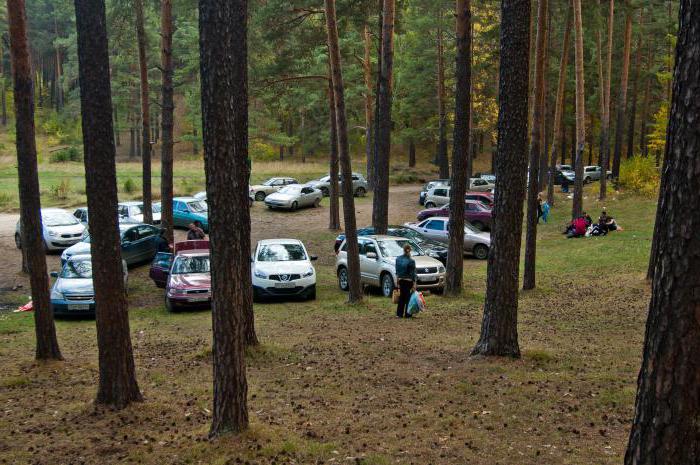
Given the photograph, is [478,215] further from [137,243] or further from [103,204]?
[103,204]

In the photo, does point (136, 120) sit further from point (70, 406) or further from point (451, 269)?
point (70, 406)

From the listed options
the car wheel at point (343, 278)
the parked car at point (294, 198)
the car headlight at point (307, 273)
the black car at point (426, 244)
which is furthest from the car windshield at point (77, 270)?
the parked car at point (294, 198)

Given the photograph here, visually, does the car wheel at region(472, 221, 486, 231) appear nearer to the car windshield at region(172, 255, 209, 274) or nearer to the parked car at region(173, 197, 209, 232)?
the parked car at region(173, 197, 209, 232)

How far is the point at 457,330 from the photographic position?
13203 mm

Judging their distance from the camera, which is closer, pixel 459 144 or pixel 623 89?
pixel 459 144

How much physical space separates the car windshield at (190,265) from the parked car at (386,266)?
4.09 metres

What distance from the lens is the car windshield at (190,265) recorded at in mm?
17891

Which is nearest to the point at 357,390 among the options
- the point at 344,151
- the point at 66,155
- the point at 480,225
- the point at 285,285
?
the point at 344,151

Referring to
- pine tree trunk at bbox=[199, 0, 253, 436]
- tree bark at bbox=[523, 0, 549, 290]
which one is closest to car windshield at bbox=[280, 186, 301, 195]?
tree bark at bbox=[523, 0, 549, 290]

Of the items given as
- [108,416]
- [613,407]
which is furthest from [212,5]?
[613,407]

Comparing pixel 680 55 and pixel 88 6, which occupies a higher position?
pixel 88 6

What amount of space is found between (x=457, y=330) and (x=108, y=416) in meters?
7.33

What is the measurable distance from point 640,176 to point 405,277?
1063 inches

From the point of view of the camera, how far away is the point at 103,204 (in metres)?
8.09
